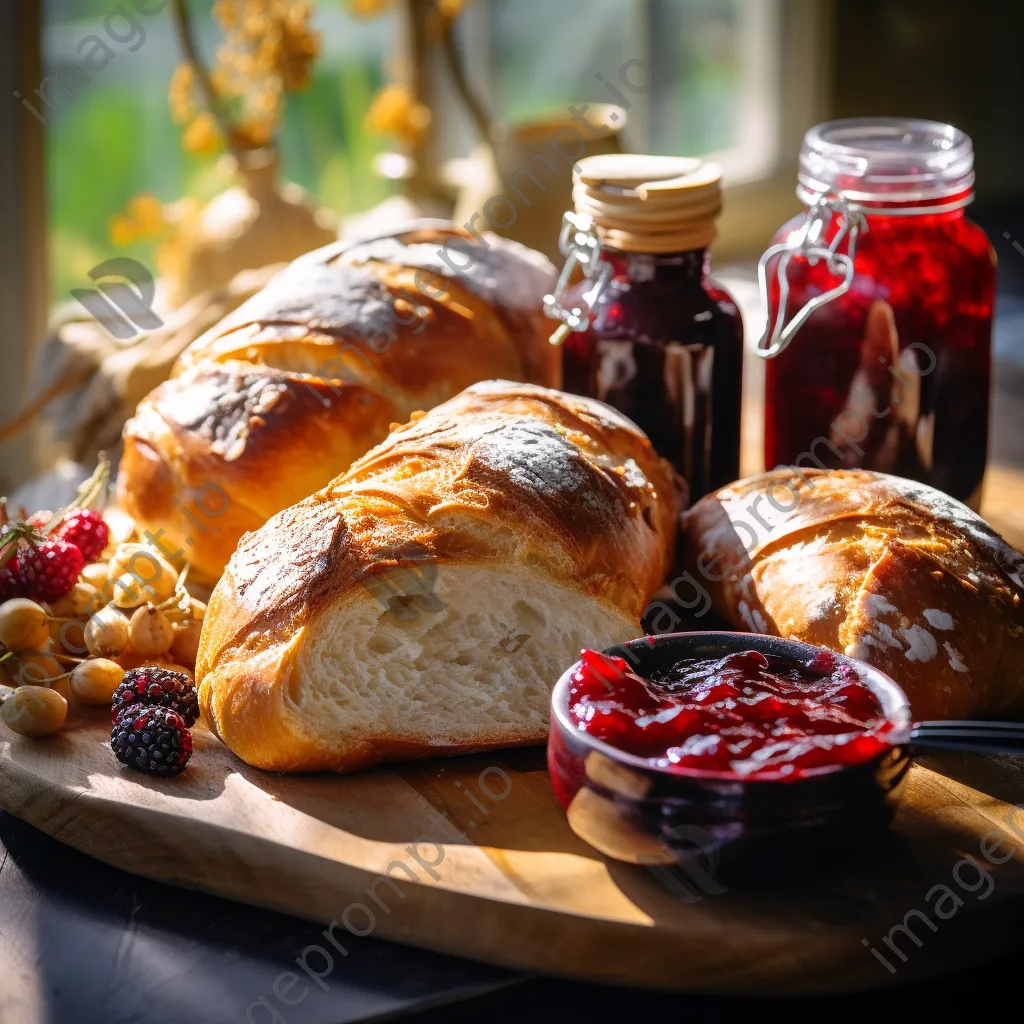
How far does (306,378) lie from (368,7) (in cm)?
177

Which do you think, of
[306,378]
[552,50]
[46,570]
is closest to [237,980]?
[46,570]

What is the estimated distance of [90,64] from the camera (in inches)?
129

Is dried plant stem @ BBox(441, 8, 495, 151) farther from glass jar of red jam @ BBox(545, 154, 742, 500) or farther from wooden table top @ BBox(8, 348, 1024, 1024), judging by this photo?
wooden table top @ BBox(8, 348, 1024, 1024)

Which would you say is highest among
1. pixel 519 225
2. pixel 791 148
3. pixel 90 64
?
pixel 90 64

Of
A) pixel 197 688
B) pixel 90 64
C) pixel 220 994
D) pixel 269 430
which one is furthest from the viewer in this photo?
pixel 90 64

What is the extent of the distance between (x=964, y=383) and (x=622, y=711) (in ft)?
3.58

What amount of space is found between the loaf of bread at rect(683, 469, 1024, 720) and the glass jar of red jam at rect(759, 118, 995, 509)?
0.94 feet

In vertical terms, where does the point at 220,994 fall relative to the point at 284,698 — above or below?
below

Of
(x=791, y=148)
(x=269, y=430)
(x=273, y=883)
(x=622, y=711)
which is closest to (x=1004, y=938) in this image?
(x=622, y=711)

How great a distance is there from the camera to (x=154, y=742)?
172 cm

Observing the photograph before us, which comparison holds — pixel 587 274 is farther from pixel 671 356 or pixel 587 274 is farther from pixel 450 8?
pixel 450 8

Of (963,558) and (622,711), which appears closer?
(622,711)

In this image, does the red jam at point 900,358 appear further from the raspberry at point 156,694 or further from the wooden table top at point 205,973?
the raspberry at point 156,694

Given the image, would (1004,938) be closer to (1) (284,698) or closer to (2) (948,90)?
(1) (284,698)
